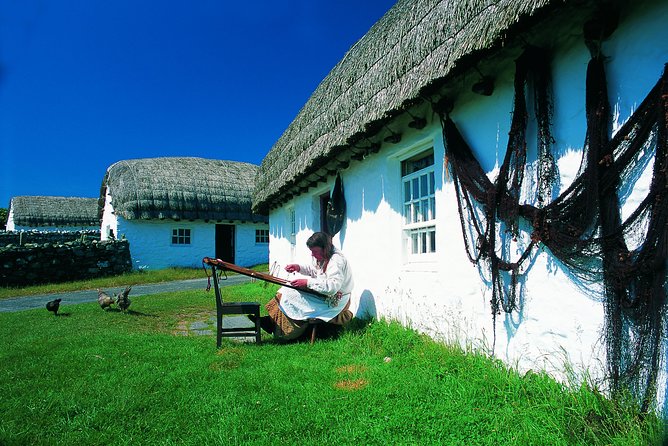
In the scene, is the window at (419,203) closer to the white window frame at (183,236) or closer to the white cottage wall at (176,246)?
the white cottage wall at (176,246)

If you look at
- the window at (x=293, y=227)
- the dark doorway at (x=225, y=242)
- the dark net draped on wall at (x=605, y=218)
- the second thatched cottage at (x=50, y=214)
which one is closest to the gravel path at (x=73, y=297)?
the window at (x=293, y=227)

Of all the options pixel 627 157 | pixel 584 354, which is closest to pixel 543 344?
pixel 584 354

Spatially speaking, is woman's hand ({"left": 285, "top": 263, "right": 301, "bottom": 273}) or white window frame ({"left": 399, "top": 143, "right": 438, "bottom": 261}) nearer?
white window frame ({"left": 399, "top": 143, "right": 438, "bottom": 261})

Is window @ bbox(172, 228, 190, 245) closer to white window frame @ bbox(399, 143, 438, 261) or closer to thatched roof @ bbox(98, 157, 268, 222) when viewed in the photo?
thatched roof @ bbox(98, 157, 268, 222)

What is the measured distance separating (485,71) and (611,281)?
2025 mm

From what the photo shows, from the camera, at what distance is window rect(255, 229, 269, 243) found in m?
22.0

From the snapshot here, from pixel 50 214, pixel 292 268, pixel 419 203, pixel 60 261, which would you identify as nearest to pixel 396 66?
pixel 419 203

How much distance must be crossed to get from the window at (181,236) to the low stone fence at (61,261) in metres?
2.78

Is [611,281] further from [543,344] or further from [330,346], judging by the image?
[330,346]

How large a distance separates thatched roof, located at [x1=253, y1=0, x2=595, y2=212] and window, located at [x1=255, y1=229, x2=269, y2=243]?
13.6 metres

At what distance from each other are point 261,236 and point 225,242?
1.92 m

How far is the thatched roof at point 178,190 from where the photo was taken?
60.7 feet

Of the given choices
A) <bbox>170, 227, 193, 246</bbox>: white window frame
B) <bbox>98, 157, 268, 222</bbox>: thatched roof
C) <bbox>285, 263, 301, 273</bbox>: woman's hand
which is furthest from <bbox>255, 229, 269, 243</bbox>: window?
<bbox>285, 263, 301, 273</bbox>: woman's hand

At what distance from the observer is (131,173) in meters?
19.8
